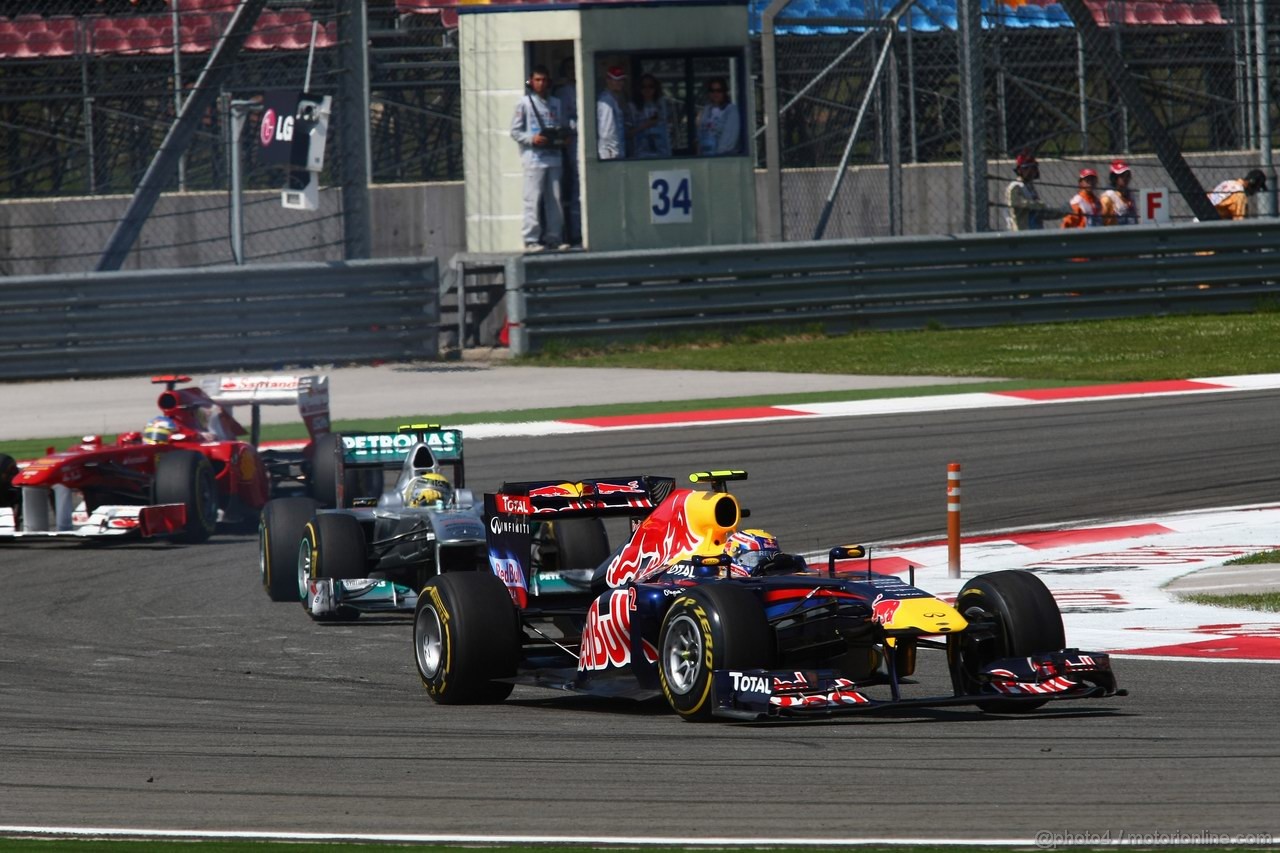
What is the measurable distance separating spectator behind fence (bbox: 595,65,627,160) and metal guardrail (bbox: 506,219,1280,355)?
1.74 m

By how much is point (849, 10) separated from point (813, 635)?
16017 mm

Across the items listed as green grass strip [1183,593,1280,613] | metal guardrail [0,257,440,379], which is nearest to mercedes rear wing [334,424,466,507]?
green grass strip [1183,593,1280,613]

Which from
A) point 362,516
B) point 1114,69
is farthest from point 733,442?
point 1114,69

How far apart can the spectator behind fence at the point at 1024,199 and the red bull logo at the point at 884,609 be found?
15.0 metres

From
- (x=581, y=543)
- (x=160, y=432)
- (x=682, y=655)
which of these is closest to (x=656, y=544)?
(x=682, y=655)

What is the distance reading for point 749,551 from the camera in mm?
8117

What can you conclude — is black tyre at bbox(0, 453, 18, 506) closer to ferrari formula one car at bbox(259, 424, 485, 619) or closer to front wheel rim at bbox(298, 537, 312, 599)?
ferrari formula one car at bbox(259, 424, 485, 619)

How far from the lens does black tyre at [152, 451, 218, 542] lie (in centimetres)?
1272

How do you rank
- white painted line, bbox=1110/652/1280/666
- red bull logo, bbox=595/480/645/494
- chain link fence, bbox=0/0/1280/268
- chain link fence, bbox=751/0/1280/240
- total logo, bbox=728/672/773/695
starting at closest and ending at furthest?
total logo, bbox=728/672/773/695
white painted line, bbox=1110/652/1280/666
red bull logo, bbox=595/480/645/494
chain link fence, bbox=0/0/1280/268
chain link fence, bbox=751/0/1280/240

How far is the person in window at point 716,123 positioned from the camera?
22.1m

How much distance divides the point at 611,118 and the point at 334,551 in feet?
Result: 38.2

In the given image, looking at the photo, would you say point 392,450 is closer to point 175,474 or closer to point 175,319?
point 175,474

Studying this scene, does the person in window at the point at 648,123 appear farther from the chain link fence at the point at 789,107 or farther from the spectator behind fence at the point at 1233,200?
the spectator behind fence at the point at 1233,200

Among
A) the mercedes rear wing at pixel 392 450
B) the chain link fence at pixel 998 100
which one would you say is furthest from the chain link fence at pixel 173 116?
the mercedes rear wing at pixel 392 450
